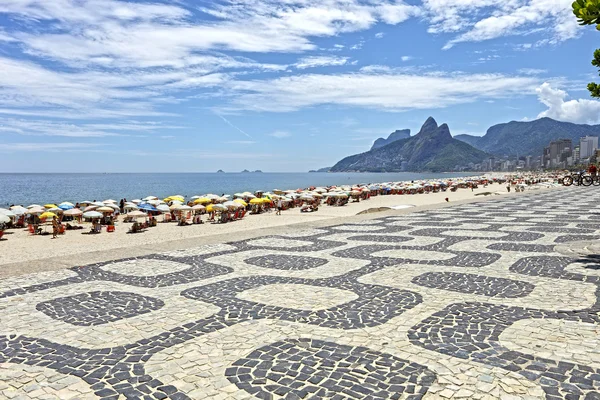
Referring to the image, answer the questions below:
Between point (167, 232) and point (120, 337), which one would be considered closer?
point (120, 337)

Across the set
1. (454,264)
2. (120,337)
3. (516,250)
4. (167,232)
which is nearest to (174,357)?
(120,337)

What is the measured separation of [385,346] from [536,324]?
200 centimetres

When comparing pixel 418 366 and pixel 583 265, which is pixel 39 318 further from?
pixel 583 265

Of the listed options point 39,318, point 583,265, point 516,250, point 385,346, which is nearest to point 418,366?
point 385,346

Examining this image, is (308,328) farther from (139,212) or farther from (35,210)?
(35,210)

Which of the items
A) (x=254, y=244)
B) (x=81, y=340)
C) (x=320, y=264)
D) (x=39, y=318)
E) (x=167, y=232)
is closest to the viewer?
(x=81, y=340)

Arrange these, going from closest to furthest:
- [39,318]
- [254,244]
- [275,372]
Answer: [275,372] → [39,318] → [254,244]

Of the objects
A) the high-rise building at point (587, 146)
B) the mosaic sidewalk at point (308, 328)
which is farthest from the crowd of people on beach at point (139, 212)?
the high-rise building at point (587, 146)

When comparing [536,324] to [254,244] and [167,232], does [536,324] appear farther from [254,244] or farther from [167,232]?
[167,232]

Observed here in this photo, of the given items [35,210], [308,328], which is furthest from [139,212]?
[308,328]

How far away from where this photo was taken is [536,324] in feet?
17.1

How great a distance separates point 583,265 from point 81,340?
8.75 m

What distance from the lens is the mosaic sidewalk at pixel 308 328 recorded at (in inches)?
150

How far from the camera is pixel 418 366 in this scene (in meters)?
4.14
